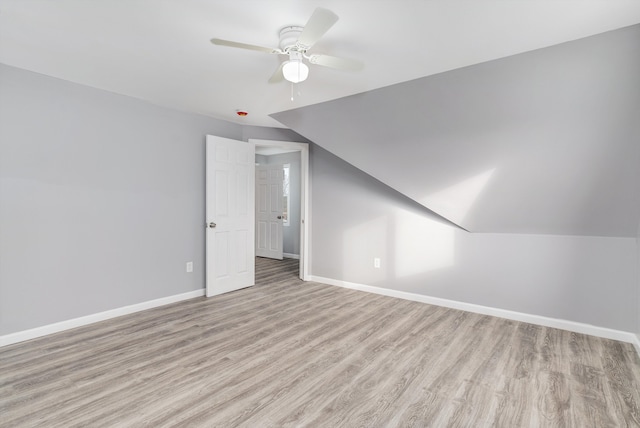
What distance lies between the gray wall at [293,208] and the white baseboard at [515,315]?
8.29 ft

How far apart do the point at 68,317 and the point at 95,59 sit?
7.79ft

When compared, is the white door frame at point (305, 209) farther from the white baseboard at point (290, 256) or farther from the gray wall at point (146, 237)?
the white baseboard at point (290, 256)

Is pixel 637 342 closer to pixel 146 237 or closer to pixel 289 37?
pixel 289 37

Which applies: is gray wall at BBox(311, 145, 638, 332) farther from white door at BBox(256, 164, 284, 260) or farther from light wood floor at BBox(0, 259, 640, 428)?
white door at BBox(256, 164, 284, 260)

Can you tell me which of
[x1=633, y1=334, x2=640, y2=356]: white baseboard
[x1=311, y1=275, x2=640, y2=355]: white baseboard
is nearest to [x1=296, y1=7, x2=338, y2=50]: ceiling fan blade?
[x1=311, y1=275, x2=640, y2=355]: white baseboard

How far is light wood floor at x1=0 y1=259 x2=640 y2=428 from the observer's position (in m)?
1.88

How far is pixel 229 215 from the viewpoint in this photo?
441 centimetres

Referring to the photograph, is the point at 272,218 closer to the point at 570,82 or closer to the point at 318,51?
the point at 318,51

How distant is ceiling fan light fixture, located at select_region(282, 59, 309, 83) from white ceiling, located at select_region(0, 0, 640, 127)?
24 cm

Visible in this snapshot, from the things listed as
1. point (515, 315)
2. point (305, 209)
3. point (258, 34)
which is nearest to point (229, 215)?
point (305, 209)

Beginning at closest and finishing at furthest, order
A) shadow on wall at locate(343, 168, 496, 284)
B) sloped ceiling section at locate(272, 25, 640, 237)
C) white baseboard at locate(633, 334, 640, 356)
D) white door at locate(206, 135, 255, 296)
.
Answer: sloped ceiling section at locate(272, 25, 640, 237)
white baseboard at locate(633, 334, 640, 356)
shadow on wall at locate(343, 168, 496, 284)
white door at locate(206, 135, 255, 296)

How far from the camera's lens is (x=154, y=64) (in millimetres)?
2682

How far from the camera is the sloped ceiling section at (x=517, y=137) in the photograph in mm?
2234

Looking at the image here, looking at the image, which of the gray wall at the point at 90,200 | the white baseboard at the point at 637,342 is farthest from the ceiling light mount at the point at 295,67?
the white baseboard at the point at 637,342
